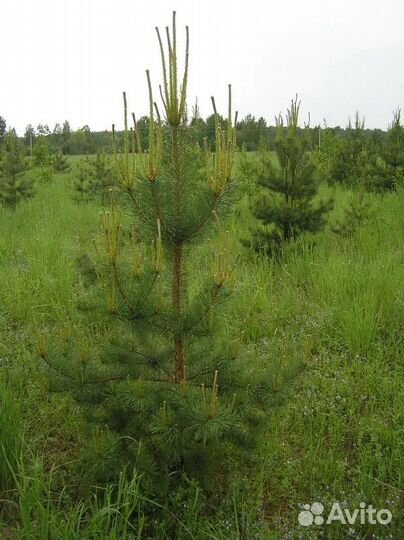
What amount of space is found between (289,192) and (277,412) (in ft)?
13.9

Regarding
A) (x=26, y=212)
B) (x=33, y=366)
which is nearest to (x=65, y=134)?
(x=26, y=212)

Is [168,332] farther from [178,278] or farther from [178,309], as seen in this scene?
[178,278]

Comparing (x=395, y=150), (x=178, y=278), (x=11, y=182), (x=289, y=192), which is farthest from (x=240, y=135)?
(x=178, y=278)

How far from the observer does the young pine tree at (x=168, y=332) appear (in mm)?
2070

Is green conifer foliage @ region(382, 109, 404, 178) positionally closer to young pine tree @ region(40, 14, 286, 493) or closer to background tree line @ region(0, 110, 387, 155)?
background tree line @ region(0, 110, 387, 155)

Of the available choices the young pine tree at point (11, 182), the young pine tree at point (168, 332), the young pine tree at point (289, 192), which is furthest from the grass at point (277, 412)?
the young pine tree at point (11, 182)

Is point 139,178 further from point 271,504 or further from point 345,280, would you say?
point 345,280

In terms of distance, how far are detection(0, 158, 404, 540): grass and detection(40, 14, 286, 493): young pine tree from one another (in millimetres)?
163

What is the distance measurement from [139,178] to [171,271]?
510mm

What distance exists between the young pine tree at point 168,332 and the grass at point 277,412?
0.54 ft

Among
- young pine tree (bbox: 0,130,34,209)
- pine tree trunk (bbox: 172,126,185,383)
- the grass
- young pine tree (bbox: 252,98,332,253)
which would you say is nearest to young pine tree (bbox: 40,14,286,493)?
pine tree trunk (bbox: 172,126,185,383)

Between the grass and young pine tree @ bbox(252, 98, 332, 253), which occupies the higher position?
young pine tree @ bbox(252, 98, 332, 253)

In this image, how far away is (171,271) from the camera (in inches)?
93.7

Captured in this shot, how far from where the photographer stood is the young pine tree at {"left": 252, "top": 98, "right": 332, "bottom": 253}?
6.12 meters
